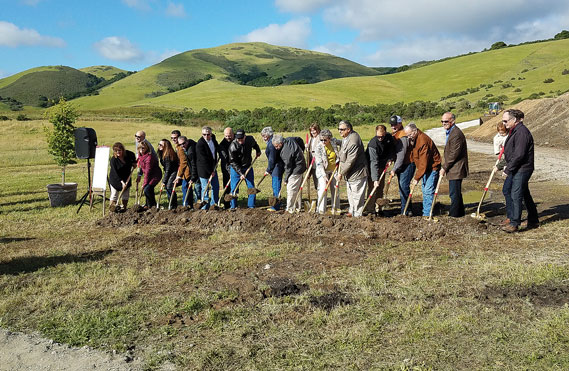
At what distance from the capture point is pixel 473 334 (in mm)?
4746

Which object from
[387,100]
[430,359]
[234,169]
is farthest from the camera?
[387,100]

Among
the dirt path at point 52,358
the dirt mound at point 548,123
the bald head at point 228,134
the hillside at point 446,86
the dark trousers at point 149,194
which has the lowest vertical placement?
the dirt path at point 52,358

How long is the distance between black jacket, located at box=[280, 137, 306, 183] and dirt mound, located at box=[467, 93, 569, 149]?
19021 millimetres

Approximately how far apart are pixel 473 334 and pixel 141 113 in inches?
2714

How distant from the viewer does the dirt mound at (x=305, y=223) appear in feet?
27.8

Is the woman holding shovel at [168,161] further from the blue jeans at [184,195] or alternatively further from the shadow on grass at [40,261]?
the shadow on grass at [40,261]

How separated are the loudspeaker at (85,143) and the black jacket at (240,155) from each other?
160 inches

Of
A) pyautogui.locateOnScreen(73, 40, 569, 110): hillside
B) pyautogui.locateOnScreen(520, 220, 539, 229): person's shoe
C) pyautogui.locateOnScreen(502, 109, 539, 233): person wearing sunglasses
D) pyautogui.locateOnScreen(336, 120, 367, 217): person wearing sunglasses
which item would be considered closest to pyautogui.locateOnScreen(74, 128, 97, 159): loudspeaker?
pyautogui.locateOnScreen(336, 120, 367, 217): person wearing sunglasses

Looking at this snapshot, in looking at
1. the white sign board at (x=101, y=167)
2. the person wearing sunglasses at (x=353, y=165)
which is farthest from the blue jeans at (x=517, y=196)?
the white sign board at (x=101, y=167)

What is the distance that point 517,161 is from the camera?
8023 mm

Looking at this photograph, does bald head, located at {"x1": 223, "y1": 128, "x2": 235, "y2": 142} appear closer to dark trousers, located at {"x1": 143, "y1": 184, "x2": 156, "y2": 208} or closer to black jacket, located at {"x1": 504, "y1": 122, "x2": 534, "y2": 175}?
dark trousers, located at {"x1": 143, "y1": 184, "x2": 156, "y2": 208}

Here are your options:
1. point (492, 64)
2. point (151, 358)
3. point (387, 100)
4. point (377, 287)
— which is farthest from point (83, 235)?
point (492, 64)

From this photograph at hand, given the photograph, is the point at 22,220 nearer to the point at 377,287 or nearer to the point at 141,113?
the point at 377,287

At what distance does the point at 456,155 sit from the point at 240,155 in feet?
16.0
